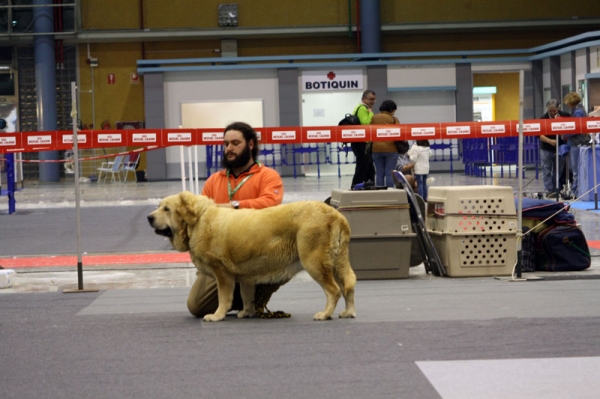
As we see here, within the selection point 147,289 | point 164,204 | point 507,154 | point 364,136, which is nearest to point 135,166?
point 507,154

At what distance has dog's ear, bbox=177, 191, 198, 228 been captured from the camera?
6.49 m

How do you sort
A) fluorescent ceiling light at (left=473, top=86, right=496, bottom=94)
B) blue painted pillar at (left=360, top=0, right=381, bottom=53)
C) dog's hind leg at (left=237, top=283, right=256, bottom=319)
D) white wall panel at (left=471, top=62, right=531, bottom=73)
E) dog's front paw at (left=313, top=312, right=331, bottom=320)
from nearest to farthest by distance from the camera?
1. dog's front paw at (left=313, top=312, right=331, bottom=320)
2. dog's hind leg at (left=237, top=283, right=256, bottom=319)
3. white wall panel at (left=471, top=62, right=531, bottom=73)
4. blue painted pillar at (left=360, top=0, right=381, bottom=53)
5. fluorescent ceiling light at (left=473, top=86, right=496, bottom=94)

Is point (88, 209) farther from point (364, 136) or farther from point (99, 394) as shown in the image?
point (99, 394)

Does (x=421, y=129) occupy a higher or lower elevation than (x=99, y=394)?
higher

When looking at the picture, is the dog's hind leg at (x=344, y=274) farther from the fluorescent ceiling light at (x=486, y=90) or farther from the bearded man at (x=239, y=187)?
the fluorescent ceiling light at (x=486, y=90)

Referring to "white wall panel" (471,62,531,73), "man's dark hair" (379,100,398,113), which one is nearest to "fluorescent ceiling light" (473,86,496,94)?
"white wall panel" (471,62,531,73)

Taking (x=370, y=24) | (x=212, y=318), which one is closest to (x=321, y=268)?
(x=212, y=318)

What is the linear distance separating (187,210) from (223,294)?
61 centimetres

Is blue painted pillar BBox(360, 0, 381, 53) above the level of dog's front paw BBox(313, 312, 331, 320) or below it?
above

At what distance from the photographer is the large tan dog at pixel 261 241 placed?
6.33 m

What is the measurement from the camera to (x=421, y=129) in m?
14.0

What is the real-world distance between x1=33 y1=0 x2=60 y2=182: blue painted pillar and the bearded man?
24.6 metres

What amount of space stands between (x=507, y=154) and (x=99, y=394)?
70.8 feet

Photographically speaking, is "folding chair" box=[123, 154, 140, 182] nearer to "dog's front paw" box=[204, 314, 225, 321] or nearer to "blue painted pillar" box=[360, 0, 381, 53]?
"blue painted pillar" box=[360, 0, 381, 53]
